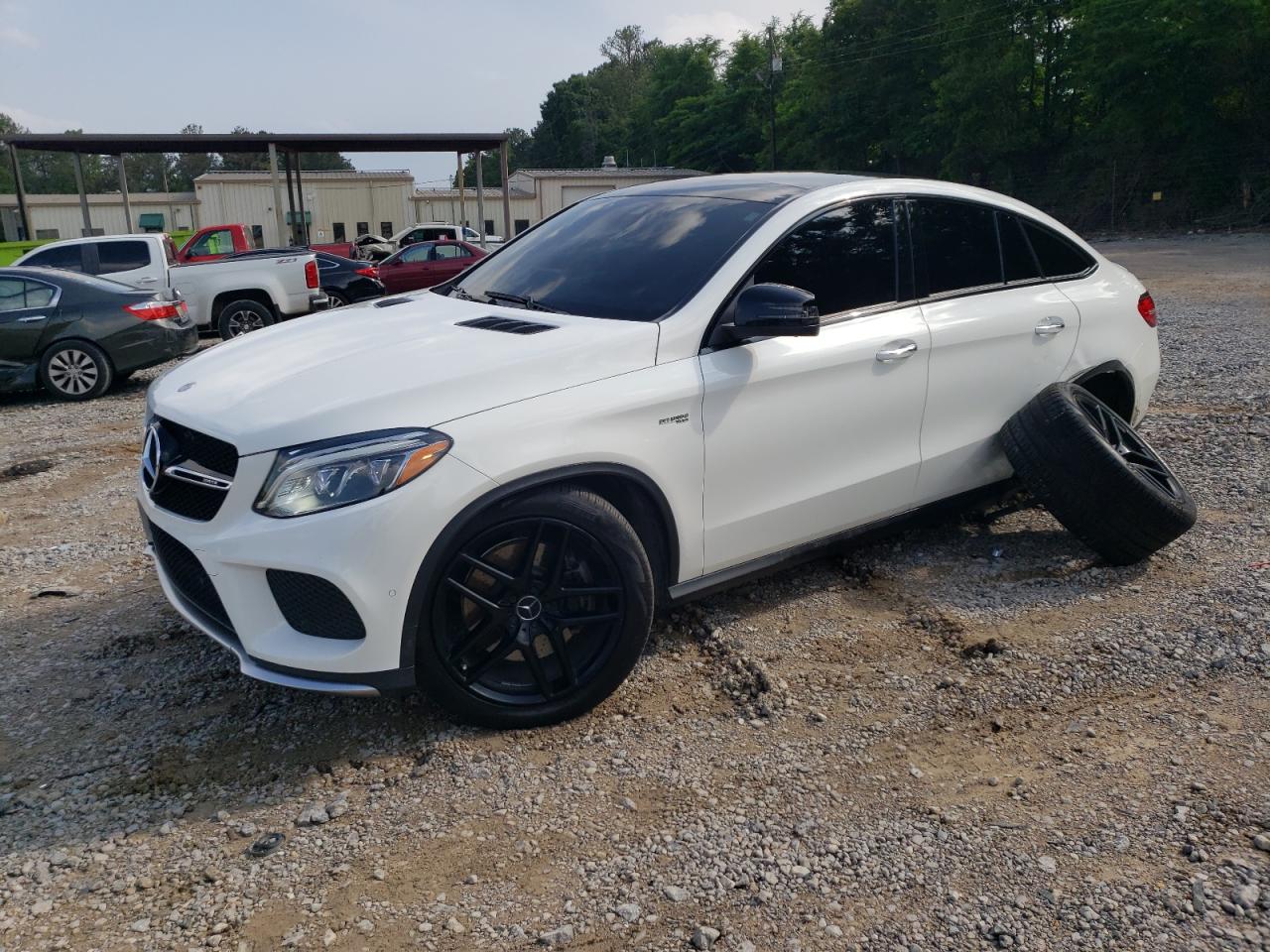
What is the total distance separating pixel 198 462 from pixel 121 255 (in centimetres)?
1209

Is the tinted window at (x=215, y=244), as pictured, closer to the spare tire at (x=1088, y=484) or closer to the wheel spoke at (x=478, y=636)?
the spare tire at (x=1088, y=484)

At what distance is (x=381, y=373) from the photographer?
3146mm

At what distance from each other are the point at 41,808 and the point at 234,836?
0.64 meters

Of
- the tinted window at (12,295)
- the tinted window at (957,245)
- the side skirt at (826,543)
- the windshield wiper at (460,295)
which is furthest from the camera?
the tinted window at (12,295)

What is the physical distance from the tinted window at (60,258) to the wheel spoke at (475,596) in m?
12.8

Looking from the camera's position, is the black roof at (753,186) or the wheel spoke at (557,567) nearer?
the wheel spoke at (557,567)

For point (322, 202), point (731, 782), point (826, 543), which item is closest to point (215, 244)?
point (826, 543)

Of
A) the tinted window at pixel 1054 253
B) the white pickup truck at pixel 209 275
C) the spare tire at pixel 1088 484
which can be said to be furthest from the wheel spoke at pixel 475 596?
the white pickup truck at pixel 209 275

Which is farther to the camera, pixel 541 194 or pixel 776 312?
pixel 541 194

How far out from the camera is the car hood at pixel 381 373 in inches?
116

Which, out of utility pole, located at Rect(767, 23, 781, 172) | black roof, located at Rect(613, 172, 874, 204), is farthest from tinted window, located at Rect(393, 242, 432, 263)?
utility pole, located at Rect(767, 23, 781, 172)

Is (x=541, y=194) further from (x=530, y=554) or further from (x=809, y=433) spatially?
(x=530, y=554)

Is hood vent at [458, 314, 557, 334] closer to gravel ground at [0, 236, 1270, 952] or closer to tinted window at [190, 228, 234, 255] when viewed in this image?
gravel ground at [0, 236, 1270, 952]

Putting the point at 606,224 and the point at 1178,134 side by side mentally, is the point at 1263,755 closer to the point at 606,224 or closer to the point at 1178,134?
the point at 606,224
